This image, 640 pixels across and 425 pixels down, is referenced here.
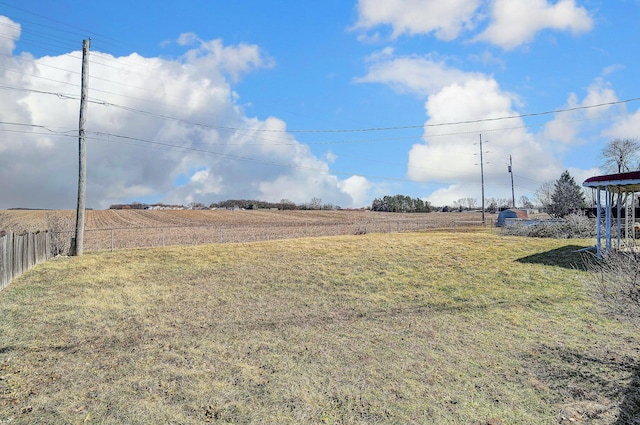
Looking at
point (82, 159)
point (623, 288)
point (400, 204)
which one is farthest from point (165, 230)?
point (400, 204)

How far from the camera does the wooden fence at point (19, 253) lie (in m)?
12.1

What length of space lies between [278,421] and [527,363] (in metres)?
4.51

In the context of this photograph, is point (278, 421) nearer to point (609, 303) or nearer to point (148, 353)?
point (148, 353)

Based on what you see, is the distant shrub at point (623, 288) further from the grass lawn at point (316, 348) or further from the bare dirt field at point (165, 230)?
the bare dirt field at point (165, 230)

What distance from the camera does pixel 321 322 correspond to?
9109 mm

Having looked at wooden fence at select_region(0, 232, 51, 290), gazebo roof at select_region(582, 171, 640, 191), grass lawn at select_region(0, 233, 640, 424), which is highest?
gazebo roof at select_region(582, 171, 640, 191)

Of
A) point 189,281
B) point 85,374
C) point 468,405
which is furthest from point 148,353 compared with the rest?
point 189,281

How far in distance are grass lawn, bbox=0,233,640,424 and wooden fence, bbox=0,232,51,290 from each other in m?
0.66

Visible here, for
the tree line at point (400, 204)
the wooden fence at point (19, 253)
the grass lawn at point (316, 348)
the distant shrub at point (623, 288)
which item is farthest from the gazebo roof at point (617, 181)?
the tree line at point (400, 204)

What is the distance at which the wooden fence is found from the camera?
39.5ft

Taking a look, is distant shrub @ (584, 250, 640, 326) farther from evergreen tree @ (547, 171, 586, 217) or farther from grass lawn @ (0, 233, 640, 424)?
evergreen tree @ (547, 171, 586, 217)

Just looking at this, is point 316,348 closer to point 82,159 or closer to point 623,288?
point 623,288

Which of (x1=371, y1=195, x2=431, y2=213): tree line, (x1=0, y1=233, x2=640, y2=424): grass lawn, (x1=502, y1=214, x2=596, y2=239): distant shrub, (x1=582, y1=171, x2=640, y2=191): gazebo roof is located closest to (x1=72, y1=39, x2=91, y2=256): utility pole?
(x1=0, y1=233, x2=640, y2=424): grass lawn

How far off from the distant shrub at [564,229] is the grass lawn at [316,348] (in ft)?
35.9
